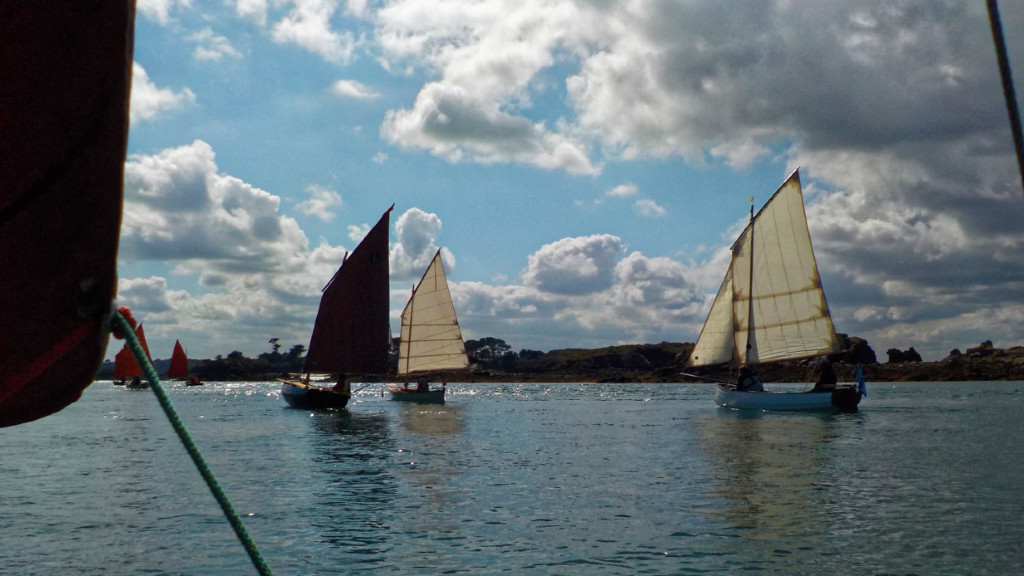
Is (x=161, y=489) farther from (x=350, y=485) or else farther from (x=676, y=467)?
(x=676, y=467)

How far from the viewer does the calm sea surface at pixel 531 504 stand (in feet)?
50.0

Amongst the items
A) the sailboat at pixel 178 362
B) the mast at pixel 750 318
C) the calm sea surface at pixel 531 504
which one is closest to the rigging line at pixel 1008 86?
the calm sea surface at pixel 531 504

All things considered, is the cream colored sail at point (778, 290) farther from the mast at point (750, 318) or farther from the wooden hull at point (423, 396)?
the wooden hull at point (423, 396)

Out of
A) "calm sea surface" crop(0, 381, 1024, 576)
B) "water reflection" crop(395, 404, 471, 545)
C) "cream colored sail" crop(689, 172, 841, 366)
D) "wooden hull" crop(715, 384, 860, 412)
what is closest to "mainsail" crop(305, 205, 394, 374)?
"water reflection" crop(395, 404, 471, 545)

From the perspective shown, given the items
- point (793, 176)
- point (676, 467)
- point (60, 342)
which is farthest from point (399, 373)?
point (60, 342)

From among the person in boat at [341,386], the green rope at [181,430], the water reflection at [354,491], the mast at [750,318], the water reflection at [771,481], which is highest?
the mast at [750,318]

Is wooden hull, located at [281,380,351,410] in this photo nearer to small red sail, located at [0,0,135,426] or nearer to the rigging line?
small red sail, located at [0,0,135,426]

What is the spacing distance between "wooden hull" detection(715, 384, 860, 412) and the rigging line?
52651 millimetres

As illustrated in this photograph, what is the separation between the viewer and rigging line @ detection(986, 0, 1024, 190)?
321cm

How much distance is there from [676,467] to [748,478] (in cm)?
367

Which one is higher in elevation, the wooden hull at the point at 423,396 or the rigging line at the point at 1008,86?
the rigging line at the point at 1008,86

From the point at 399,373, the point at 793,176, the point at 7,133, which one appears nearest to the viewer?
the point at 7,133

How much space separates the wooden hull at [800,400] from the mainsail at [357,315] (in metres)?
27.9

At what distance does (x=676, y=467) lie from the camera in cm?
2858
